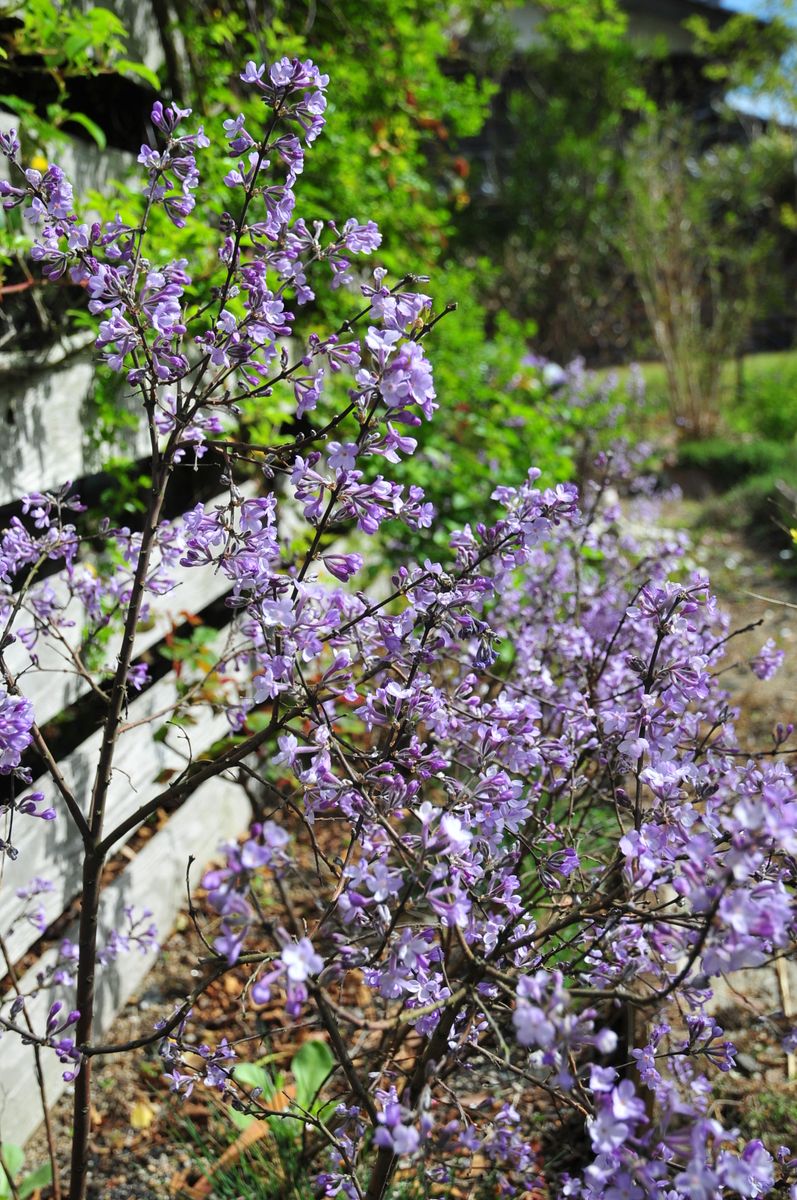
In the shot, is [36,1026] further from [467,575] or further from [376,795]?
[467,575]

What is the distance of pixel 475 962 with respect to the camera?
41.4 inches

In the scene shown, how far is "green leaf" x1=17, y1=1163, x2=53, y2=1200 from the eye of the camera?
1840mm

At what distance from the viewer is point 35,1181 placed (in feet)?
6.10

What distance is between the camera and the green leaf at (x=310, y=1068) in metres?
2.05

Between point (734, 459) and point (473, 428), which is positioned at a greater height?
point (734, 459)

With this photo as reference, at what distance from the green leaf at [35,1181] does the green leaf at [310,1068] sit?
527mm

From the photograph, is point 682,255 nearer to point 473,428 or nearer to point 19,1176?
point 473,428

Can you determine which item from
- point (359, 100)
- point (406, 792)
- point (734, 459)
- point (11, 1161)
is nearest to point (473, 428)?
point (359, 100)

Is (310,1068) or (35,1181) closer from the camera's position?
(35,1181)

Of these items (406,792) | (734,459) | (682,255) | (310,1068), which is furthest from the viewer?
(682,255)

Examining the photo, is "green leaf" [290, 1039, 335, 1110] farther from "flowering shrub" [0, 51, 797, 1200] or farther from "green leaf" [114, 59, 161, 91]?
"green leaf" [114, 59, 161, 91]

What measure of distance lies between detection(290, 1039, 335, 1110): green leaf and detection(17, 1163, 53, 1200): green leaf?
1.73 ft

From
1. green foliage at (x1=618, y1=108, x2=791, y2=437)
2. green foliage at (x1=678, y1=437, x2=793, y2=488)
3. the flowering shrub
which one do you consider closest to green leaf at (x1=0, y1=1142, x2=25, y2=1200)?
the flowering shrub

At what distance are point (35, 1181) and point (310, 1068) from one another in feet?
1.97
